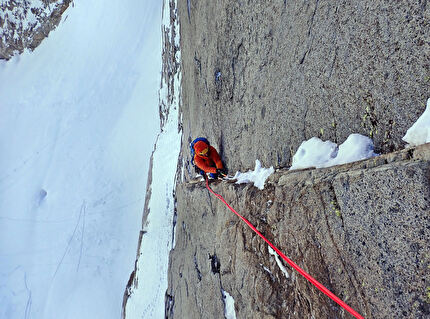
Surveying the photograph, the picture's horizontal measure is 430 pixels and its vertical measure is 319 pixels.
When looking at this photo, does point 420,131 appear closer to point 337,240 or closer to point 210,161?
point 337,240

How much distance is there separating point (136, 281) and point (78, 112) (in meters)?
8.79

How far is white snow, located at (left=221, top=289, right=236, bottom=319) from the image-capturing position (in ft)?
14.1

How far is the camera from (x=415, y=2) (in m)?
2.22

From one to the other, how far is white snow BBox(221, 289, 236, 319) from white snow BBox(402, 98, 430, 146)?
10.7ft

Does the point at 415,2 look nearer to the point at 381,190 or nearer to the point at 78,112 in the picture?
the point at 381,190

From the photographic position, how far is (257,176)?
4.12m

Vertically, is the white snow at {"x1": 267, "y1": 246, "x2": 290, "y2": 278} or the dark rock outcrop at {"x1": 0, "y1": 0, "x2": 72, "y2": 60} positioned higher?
the dark rock outcrop at {"x1": 0, "y1": 0, "x2": 72, "y2": 60}

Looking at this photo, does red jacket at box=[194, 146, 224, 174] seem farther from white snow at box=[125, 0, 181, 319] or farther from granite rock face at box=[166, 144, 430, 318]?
white snow at box=[125, 0, 181, 319]

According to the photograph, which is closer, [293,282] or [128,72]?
[293,282]

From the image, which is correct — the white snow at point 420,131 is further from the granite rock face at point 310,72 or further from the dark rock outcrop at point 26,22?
the dark rock outcrop at point 26,22

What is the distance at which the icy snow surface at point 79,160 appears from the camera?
41.0 ft

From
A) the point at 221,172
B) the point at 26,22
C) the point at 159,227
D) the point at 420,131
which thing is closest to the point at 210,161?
the point at 221,172

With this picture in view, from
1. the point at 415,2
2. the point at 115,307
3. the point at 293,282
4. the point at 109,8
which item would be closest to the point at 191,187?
the point at 293,282

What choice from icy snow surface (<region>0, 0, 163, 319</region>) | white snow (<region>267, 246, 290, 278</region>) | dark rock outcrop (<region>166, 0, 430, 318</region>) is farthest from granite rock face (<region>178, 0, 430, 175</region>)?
icy snow surface (<region>0, 0, 163, 319</region>)
